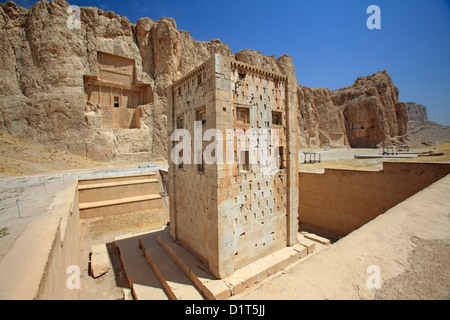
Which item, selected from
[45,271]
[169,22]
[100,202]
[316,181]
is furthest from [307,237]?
[169,22]

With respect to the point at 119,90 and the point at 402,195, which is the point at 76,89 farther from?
the point at 402,195

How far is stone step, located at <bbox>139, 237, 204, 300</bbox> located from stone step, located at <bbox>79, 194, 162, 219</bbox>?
6.31 meters

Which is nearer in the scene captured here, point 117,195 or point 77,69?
point 117,195

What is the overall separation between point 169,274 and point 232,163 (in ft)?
15.9

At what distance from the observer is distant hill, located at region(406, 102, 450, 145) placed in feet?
234

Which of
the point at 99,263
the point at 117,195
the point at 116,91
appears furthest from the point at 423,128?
the point at 99,263

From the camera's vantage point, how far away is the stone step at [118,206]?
14.2 metres

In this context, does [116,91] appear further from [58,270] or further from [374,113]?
[374,113]

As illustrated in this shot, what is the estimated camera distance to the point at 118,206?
15305 millimetres

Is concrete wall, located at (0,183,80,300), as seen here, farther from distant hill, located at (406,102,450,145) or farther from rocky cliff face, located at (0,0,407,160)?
distant hill, located at (406,102,450,145)

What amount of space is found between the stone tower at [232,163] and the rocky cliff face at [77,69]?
42.4ft

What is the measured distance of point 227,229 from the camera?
695cm

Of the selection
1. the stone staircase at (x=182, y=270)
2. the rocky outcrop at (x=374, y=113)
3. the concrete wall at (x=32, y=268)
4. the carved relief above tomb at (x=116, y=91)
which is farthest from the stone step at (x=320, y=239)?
the rocky outcrop at (x=374, y=113)

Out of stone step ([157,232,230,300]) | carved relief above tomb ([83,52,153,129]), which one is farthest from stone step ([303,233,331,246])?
carved relief above tomb ([83,52,153,129])
